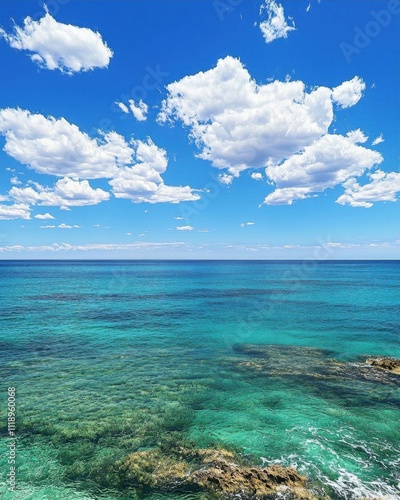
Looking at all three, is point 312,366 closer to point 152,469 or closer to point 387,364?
point 387,364

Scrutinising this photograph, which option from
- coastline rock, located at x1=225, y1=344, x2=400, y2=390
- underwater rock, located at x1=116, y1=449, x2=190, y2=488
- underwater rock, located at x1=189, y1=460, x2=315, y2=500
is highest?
underwater rock, located at x1=189, y1=460, x2=315, y2=500

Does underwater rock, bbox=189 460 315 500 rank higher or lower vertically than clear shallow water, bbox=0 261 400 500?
higher

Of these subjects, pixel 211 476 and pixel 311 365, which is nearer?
pixel 211 476

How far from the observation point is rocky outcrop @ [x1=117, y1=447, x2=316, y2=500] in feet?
38.0

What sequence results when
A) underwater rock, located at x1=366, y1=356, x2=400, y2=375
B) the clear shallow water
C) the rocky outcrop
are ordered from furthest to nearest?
1. underwater rock, located at x1=366, y1=356, x2=400, y2=375
2. the clear shallow water
3. the rocky outcrop

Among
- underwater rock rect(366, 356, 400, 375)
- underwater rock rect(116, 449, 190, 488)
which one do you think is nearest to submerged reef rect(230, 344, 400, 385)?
underwater rock rect(366, 356, 400, 375)

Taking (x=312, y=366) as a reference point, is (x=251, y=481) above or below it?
above

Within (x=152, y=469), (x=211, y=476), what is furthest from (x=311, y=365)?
(x=152, y=469)

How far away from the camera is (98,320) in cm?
4359

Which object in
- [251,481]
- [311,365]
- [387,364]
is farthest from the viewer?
[311,365]

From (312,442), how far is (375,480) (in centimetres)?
311

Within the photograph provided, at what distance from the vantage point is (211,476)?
40.0 ft

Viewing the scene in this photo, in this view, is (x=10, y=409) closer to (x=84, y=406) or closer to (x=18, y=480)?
(x=84, y=406)

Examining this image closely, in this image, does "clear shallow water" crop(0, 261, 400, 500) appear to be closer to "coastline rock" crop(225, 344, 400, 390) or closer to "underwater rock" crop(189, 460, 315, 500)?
"coastline rock" crop(225, 344, 400, 390)
